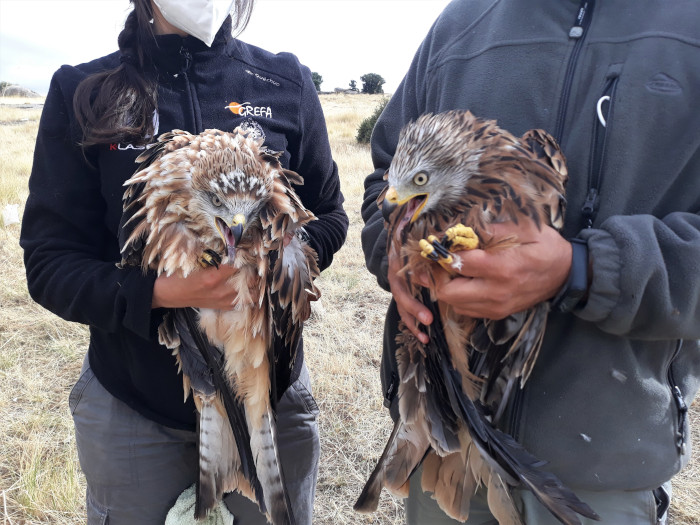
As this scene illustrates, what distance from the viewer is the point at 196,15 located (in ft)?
6.81

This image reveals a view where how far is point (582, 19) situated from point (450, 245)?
38.1 inches

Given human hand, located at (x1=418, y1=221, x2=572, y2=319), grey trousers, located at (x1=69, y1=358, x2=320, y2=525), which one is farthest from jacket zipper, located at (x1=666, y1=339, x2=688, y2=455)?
grey trousers, located at (x1=69, y1=358, x2=320, y2=525)

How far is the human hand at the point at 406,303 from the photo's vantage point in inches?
67.9

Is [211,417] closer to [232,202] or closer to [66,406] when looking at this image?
[232,202]

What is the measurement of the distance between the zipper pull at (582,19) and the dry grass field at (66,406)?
3.26 metres

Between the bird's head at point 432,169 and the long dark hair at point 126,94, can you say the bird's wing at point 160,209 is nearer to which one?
the long dark hair at point 126,94

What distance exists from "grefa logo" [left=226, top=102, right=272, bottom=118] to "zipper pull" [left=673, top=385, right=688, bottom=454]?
1.92 meters

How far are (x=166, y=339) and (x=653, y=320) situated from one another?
1.71 m

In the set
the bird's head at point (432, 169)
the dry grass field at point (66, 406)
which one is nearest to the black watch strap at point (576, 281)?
the bird's head at point (432, 169)

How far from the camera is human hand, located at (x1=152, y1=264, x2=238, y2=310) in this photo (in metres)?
1.80

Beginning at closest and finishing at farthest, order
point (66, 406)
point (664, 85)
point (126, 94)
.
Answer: point (664, 85), point (126, 94), point (66, 406)

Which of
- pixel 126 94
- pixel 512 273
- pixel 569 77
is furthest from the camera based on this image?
pixel 126 94

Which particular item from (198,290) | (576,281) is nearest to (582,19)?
(576,281)

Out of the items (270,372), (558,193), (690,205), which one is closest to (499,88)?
(558,193)
